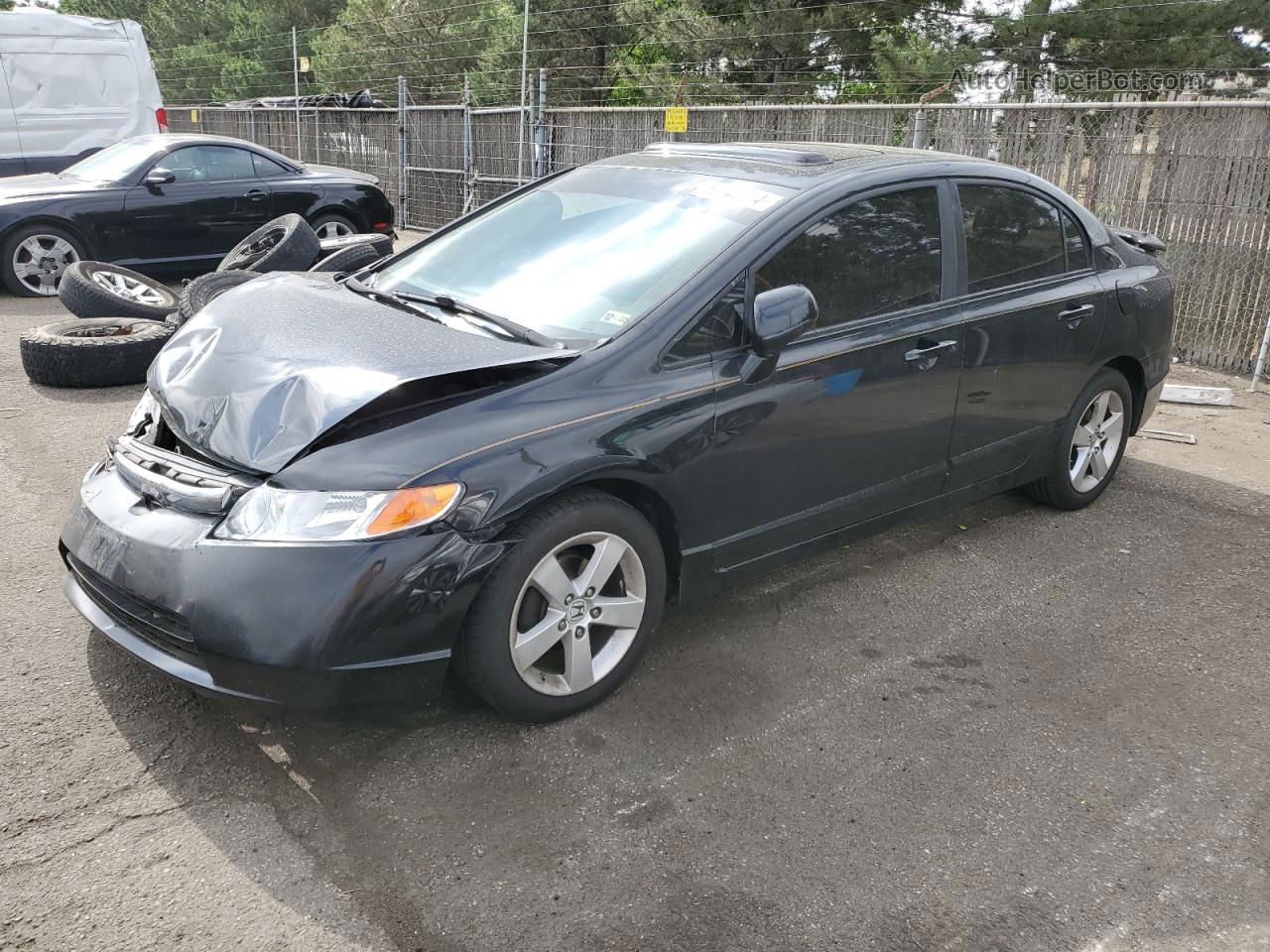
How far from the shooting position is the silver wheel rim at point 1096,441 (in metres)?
5.00

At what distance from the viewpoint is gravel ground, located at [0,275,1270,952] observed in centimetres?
246

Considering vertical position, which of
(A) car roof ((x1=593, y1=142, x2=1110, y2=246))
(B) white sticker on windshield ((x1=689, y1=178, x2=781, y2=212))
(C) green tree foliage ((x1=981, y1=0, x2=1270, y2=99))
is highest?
(C) green tree foliage ((x1=981, y1=0, x2=1270, y2=99))

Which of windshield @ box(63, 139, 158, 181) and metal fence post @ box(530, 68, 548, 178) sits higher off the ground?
metal fence post @ box(530, 68, 548, 178)

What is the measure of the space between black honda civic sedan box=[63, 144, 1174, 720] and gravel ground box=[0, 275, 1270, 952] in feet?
1.02

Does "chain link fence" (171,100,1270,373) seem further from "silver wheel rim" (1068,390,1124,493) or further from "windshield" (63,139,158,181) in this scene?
"windshield" (63,139,158,181)

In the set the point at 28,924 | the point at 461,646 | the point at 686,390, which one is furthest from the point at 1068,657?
the point at 28,924

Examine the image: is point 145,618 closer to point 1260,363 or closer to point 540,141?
point 1260,363

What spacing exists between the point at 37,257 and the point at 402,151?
21.6 ft

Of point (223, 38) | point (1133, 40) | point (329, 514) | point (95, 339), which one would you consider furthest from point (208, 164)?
point (223, 38)

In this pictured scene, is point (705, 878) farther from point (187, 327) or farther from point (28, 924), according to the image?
point (187, 327)

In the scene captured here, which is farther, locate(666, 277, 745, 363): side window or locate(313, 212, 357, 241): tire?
locate(313, 212, 357, 241): tire

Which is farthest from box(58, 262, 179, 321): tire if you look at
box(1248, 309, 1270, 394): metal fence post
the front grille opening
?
box(1248, 309, 1270, 394): metal fence post

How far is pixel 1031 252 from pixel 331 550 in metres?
3.31

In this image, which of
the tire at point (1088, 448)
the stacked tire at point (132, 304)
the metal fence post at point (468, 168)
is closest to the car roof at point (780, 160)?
the tire at point (1088, 448)
